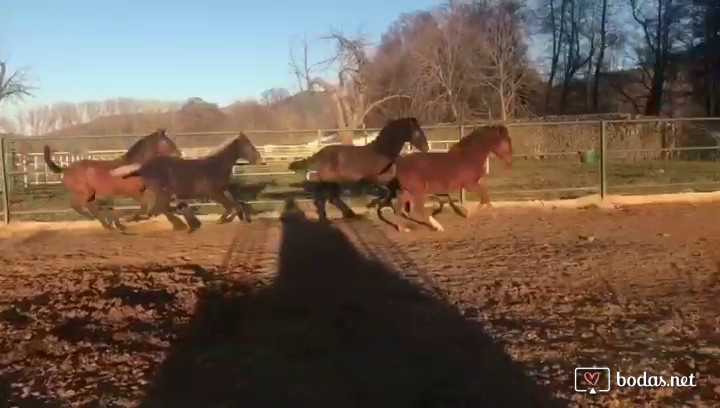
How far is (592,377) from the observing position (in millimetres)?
3891

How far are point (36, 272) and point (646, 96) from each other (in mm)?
48241

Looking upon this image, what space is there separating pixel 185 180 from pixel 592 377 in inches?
305

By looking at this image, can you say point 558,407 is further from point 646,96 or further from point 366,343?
point 646,96

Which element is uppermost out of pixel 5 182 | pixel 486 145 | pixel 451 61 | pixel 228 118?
pixel 451 61

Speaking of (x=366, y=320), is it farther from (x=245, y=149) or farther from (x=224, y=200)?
(x=245, y=149)

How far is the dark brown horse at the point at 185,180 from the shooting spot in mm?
10586

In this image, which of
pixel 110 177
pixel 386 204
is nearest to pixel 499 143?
pixel 386 204

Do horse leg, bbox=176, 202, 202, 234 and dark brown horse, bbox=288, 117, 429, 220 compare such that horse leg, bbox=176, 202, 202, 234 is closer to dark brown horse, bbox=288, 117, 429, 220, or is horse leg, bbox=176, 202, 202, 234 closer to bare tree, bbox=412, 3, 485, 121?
dark brown horse, bbox=288, 117, 429, 220

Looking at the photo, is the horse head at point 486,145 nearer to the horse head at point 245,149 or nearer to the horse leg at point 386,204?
the horse leg at point 386,204

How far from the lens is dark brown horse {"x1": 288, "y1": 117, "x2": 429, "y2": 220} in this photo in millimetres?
11453

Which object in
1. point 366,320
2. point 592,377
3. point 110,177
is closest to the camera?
point 592,377

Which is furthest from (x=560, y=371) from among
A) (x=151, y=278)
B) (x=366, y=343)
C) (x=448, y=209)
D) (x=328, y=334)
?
(x=448, y=209)

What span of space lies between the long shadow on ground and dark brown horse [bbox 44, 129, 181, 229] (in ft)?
16.6

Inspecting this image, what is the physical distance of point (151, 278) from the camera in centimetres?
698
